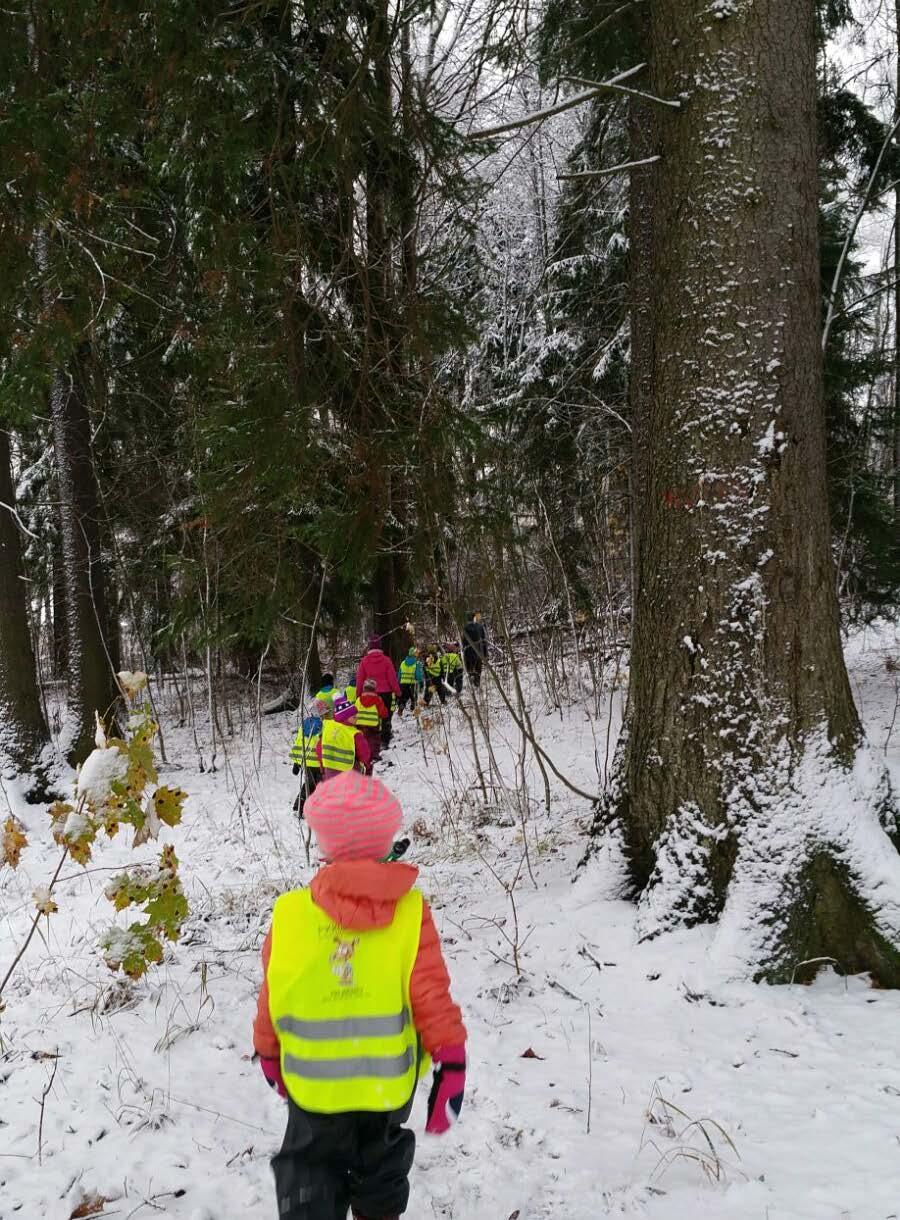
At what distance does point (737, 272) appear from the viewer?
11.2ft

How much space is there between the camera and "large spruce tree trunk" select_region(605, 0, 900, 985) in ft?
10.7

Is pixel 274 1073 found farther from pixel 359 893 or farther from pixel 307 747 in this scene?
pixel 307 747

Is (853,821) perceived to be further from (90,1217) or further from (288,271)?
(288,271)

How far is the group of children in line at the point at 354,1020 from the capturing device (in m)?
1.86

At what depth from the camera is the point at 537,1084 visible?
2922mm

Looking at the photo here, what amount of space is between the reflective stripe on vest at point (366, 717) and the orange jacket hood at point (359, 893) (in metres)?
7.96

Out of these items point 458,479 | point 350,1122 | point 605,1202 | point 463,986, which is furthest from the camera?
point 458,479

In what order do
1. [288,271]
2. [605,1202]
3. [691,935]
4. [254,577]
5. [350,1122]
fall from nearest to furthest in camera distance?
[350,1122], [605,1202], [691,935], [288,271], [254,577]

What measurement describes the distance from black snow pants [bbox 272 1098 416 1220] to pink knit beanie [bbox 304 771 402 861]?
655mm

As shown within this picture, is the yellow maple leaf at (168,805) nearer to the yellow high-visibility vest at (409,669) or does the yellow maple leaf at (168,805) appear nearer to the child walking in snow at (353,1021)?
the child walking in snow at (353,1021)

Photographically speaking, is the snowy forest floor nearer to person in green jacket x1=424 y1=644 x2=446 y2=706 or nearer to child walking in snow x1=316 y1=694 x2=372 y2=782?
child walking in snow x1=316 y1=694 x2=372 y2=782

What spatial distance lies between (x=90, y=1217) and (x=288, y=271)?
16.5ft

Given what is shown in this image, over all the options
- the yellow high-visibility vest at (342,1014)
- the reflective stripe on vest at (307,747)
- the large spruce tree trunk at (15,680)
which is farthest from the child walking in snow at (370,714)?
the yellow high-visibility vest at (342,1014)

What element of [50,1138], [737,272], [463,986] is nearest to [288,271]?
[737,272]
